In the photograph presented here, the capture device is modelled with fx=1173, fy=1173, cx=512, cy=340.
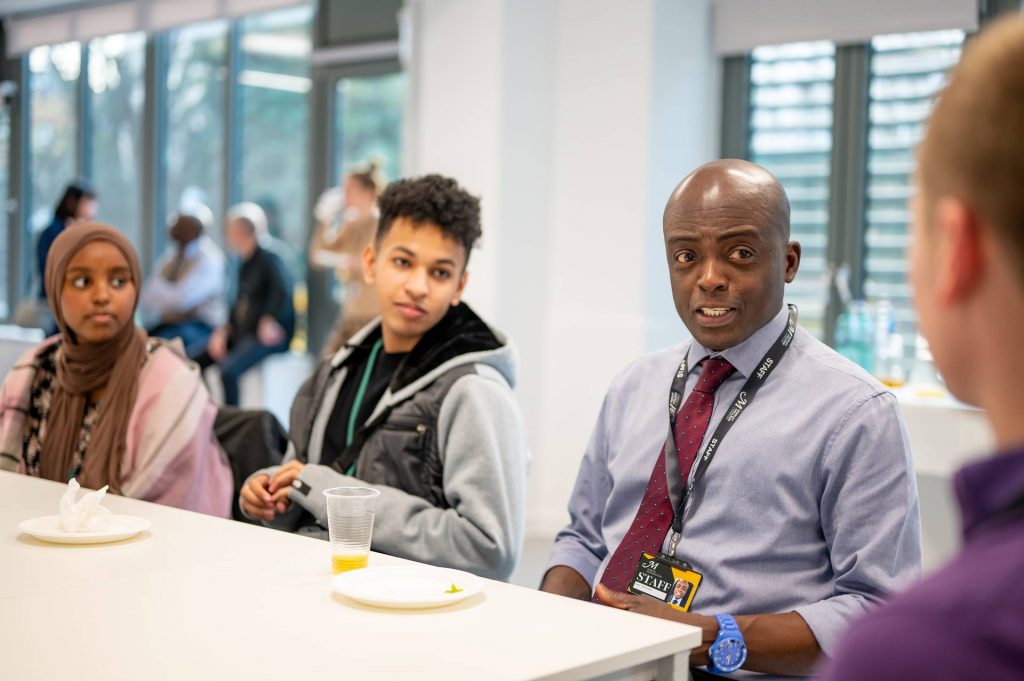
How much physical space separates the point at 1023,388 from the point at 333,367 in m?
2.05

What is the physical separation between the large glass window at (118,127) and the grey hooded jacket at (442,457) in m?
7.10

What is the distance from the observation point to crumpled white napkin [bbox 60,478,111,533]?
2.02 meters

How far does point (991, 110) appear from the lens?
0.69m

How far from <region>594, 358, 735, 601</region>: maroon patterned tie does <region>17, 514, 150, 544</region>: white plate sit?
825 mm

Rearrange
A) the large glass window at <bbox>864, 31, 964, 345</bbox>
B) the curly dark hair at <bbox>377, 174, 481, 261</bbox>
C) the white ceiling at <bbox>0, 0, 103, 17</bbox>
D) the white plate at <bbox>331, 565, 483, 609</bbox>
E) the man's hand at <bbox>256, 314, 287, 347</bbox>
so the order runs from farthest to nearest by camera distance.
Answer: the white ceiling at <bbox>0, 0, 103, 17</bbox>
the man's hand at <bbox>256, 314, 287, 347</bbox>
the large glass window at <bbox>864, 31, 964, 345</bbox>
the curly dark hair at <bbox>377, 174, 481, 261</bbox>
the white plate at <bbox>331, 565, 483, 609</bbox>

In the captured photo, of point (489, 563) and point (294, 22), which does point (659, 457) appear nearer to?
point (489, 563)

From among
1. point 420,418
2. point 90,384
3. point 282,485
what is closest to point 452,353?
point 420,418

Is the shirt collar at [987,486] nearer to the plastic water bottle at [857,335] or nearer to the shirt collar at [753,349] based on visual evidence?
the shirt collar at [753,349]

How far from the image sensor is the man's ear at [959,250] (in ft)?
2.32

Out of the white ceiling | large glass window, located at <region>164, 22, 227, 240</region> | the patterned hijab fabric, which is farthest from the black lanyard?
the white ceiling

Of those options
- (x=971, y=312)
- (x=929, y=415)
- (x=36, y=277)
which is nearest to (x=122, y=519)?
(x=971, y=312)

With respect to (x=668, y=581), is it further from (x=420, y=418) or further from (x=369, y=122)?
(x=369, y=122)

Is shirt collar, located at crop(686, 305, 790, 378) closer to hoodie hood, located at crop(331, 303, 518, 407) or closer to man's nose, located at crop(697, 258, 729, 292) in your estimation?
man's nose, located at crop(697, 258, 729, 292)

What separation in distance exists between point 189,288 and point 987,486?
744cm
